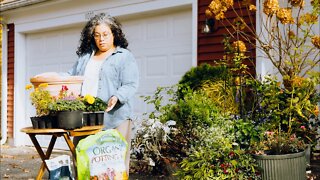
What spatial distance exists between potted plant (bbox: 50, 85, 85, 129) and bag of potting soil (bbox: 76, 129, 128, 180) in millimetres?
162

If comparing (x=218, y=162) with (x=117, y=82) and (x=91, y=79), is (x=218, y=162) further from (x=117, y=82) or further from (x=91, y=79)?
(x=91, y=79)

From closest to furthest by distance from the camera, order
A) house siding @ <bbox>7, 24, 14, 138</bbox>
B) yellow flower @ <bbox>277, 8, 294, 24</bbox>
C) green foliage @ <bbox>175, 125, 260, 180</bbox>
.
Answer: green foliage @ <bbox>175, 125, 260, 180</bbox> → yellow flower @ <bbox>277, 8, 294, 24</bbox> → house siding @ <bbox>7, 24, 14, 138</bbox>

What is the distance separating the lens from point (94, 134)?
379 cm

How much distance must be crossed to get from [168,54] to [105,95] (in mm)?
3452

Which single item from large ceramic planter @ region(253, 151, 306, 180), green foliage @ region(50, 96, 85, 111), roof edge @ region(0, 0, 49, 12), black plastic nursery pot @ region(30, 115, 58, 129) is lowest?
large ceramic planter @ region(253, 151, 306, 180)

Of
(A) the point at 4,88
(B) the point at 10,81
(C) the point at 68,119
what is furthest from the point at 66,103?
(A) the point at 4,88

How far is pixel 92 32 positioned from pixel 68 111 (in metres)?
0.75

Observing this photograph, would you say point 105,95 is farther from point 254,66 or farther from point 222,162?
point 254,66

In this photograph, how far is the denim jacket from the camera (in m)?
4.00

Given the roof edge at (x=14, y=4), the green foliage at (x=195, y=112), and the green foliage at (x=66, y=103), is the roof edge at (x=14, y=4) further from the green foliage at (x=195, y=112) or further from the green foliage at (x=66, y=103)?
the green foliage at (x=66, y=103)

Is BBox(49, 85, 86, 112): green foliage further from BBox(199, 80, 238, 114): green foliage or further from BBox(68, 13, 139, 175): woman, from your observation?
BBox(199, 80, 238, 114): green foliage

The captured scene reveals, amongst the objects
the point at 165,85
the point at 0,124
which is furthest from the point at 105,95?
the point at 0,124

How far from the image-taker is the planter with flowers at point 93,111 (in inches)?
150

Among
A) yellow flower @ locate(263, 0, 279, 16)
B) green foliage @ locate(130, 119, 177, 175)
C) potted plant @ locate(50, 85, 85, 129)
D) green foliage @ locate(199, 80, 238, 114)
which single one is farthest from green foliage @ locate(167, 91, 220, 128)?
potted plant @ locate(50, 85, 85, 129)
